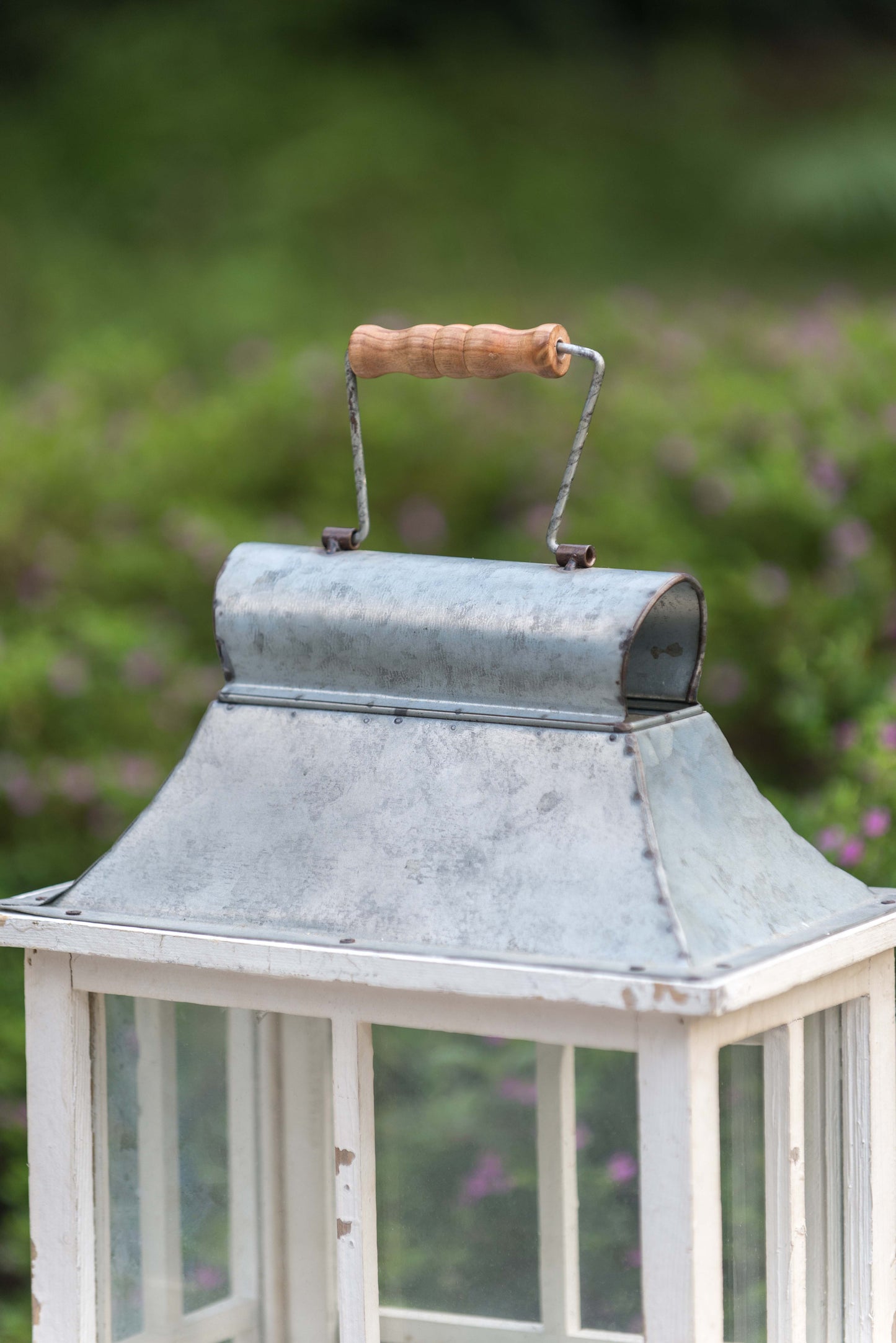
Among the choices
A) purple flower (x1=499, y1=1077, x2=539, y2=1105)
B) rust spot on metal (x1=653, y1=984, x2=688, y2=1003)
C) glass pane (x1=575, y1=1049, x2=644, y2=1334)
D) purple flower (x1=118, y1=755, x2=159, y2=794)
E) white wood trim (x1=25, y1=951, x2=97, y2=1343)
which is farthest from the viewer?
purple flower (x1=118, y1=755, x2=159, y2=794)

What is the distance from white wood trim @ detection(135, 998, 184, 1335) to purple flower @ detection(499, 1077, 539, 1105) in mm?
315

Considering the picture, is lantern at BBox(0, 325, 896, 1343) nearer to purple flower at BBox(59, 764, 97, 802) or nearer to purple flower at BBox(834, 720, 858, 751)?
purple flower at BBox(834, 720, 858, 751)

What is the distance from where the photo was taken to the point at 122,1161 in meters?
1.25

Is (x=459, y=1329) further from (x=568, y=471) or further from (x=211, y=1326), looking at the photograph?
(x=568, y=471)

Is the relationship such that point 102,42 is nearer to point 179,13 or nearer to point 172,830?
point 179,13

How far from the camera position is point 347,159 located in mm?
7926

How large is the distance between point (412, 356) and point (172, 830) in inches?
16.2

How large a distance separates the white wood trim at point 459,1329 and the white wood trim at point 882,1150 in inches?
12.6

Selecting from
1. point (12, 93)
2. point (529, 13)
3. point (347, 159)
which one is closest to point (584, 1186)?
point (347, 159)

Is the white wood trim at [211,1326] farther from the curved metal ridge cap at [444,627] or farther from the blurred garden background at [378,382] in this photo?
the blurred garden background at [378,382]

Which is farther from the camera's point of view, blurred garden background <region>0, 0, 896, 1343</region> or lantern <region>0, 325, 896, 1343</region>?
blurred garden background <region>0, 0, 896, 1343</region>

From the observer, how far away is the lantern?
40.1 inches

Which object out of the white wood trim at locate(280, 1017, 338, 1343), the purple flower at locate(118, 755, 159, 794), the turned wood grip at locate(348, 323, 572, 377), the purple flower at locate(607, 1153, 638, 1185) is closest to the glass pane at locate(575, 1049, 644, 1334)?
the purple flower at locate(607, 1153, 638, 1185)

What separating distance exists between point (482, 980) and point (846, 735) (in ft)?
4.46
